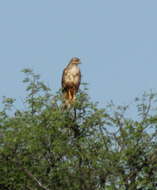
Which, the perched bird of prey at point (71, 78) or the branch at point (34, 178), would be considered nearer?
the branch at point (34, 178)

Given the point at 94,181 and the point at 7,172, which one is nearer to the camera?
the point at 94,181

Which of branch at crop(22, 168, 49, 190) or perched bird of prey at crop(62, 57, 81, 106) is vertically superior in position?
perched bird of prey at crop(62, 57, 81, 106)

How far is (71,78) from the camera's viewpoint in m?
26.1

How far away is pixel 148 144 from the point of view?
22.3 m

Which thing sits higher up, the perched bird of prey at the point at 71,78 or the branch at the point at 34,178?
the perched bird of prey at the point at 71,78

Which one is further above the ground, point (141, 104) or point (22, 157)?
point (141, 104)

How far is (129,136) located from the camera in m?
22.3

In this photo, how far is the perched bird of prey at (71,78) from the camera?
1013 inches

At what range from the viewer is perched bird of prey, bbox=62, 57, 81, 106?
84.4ft

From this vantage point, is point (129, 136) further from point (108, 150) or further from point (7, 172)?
point (7, 172)

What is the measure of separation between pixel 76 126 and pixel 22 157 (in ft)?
6.72

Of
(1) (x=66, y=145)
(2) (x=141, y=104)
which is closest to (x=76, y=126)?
(1) (x=66, y=145)

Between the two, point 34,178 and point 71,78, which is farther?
point 71,78

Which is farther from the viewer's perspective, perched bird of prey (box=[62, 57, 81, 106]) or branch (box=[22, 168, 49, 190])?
perched bird of prey (box=[62, 57, 81, 106])
